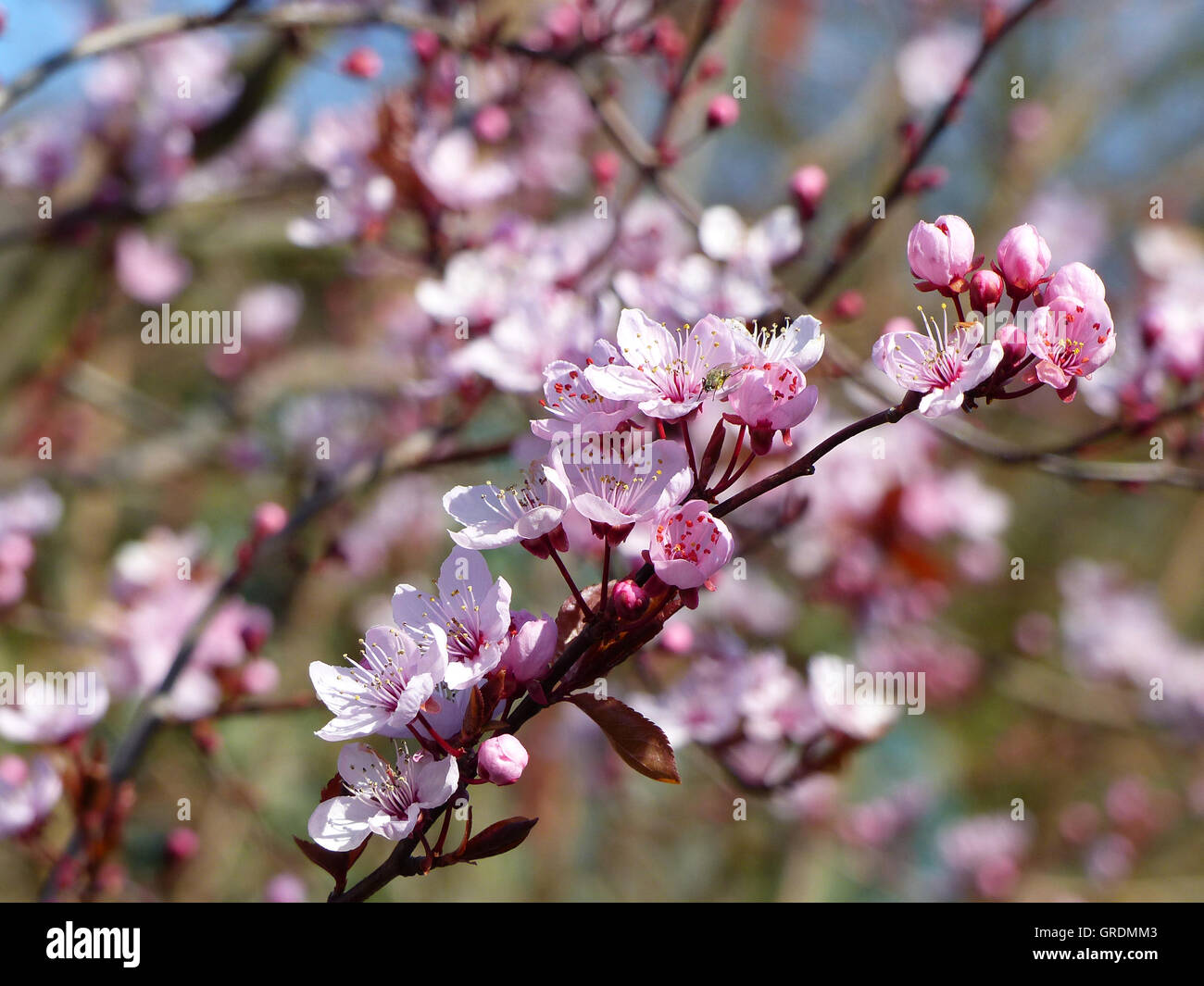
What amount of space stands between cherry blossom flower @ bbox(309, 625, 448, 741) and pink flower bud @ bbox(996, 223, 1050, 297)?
59 cm

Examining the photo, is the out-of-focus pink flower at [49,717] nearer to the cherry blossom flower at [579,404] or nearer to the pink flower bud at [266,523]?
the pink flower bud at [266,523]

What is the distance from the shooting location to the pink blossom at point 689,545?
80cm

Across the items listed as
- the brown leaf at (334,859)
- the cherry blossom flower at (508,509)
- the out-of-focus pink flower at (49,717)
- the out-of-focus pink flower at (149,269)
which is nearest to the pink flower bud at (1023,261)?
the cherry blossom flower at (508,509)

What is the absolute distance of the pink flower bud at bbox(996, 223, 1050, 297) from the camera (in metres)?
0.87

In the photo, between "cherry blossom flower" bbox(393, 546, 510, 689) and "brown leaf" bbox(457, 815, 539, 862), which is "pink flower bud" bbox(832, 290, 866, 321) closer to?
"cherry blossom flower" bbox(393, 546, 510, 689)

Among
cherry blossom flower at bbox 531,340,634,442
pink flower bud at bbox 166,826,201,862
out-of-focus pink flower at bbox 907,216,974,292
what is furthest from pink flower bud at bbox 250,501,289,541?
out-of-focus pink flower at bbox 907,216,974,292

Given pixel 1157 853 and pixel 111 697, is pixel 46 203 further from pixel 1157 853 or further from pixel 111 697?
pixel 1157 853

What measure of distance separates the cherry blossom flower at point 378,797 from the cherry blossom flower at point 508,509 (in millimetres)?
190

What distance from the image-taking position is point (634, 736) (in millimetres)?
845

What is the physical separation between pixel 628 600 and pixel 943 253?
436 millimetres

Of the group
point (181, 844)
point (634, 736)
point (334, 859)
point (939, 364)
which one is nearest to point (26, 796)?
point (181, 844)
